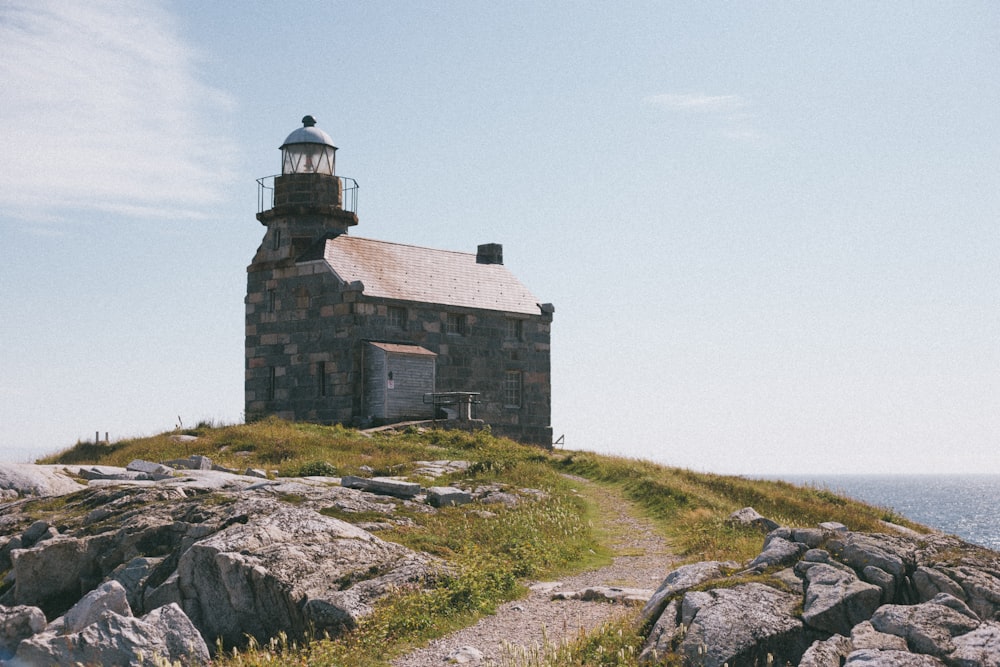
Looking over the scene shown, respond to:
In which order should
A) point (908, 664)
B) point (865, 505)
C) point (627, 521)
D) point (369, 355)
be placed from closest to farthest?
1. point (908, 664)
2. point (627, 521)
3. point (865, 505)
4. point (369, 355)

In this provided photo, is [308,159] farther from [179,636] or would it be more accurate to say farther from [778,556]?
[778,556]

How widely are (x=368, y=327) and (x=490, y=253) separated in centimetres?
1121

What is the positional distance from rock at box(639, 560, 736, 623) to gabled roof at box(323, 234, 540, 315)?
29.4 m

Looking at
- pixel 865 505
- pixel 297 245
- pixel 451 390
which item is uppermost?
pixel 297 245

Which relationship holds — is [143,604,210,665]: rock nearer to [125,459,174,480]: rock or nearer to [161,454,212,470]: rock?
[125,459,174,480]: rock

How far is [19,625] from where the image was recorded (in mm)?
14180

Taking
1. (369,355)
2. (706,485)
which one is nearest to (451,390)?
(369,355)

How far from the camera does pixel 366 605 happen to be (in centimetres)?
1357

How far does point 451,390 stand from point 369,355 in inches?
177

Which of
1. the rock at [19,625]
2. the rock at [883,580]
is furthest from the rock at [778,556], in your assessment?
the rock at [19,625]

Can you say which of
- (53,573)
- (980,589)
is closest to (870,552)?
(980,589)

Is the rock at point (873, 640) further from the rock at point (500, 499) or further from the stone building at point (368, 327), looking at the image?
the stone building at point (368, 327)

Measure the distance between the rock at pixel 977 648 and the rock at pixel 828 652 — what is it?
1019 mm

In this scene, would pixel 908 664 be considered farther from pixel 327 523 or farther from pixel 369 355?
pixel 369 355
